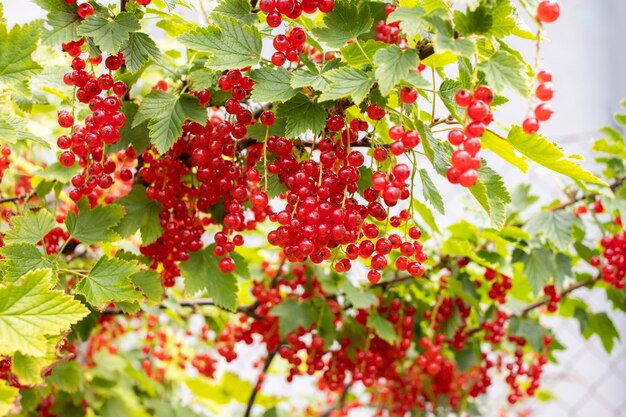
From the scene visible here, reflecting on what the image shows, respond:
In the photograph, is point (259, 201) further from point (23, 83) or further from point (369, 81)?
point (23, 83)

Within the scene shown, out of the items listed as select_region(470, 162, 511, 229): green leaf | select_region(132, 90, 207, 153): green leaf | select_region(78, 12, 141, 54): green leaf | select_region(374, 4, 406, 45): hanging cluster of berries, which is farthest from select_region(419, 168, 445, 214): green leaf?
select_region(78, 12, 141, 54): green leaf

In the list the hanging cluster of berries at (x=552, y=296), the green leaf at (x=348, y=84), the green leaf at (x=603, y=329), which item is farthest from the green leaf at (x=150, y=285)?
the green leaf at (x=603, y=329)

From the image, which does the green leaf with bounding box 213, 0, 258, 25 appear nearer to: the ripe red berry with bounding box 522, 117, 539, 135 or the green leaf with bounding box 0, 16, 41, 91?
the green leaf with bounding box 0, 16, 41, 91

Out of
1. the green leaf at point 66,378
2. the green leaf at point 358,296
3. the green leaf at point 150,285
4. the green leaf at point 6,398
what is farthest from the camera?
the green leaf at point 358,296

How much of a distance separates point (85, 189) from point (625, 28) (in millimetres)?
2914

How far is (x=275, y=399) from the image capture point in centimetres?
174

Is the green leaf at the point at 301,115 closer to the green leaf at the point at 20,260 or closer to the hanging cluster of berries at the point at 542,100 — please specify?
the hanging cluster of berries at the point at 542,100

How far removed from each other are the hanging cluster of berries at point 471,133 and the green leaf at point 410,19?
8 centimetres

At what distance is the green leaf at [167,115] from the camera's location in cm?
75

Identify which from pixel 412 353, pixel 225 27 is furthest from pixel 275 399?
pixel 225 27

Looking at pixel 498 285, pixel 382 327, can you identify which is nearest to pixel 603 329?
pixel 498 285

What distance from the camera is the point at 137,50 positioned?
0.75 meters

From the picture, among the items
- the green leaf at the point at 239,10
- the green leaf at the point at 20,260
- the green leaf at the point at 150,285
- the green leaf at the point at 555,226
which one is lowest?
the green leaf at the point at 20,260

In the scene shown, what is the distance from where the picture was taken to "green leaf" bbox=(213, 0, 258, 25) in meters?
0.75
